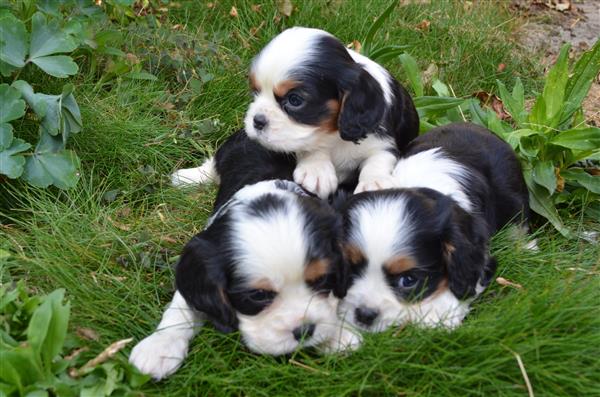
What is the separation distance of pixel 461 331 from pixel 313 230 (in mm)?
674

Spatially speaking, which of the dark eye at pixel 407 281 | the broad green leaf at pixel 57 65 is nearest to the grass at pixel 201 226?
the dark eye at pixel 407 281

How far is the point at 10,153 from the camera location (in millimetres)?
3986

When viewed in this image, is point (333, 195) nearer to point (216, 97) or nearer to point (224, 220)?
point (224, 220)

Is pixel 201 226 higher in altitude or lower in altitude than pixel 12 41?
lower

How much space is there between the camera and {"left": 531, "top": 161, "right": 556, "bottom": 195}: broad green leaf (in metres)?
4.18

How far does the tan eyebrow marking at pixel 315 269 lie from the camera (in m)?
3.03

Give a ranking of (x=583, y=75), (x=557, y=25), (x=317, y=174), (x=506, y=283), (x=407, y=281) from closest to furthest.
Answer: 1. (x=407, y=281)
2. (x=506, y=283)
3. (x=317, y=174)
4. (x=583, y=75)
5. (x=557, y=25)

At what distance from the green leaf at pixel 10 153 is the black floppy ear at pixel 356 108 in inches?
63.2

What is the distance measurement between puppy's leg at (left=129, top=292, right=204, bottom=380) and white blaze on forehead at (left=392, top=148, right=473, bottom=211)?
3.86 ft

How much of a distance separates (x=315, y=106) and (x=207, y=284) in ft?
3.74

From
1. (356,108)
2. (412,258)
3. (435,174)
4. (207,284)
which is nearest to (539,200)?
(435,174)

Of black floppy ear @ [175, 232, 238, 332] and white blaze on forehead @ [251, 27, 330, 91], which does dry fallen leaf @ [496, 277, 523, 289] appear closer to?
black floppy ear @ [175, 232, 238, 332]

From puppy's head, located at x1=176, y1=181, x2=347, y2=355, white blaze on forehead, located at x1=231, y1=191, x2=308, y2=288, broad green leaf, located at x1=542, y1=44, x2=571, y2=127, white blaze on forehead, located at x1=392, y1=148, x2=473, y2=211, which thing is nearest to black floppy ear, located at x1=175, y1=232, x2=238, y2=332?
puppy's head, located at x1=176, y1=181, x2=347, y2=355

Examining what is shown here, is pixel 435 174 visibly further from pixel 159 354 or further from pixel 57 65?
pixel 57 65
